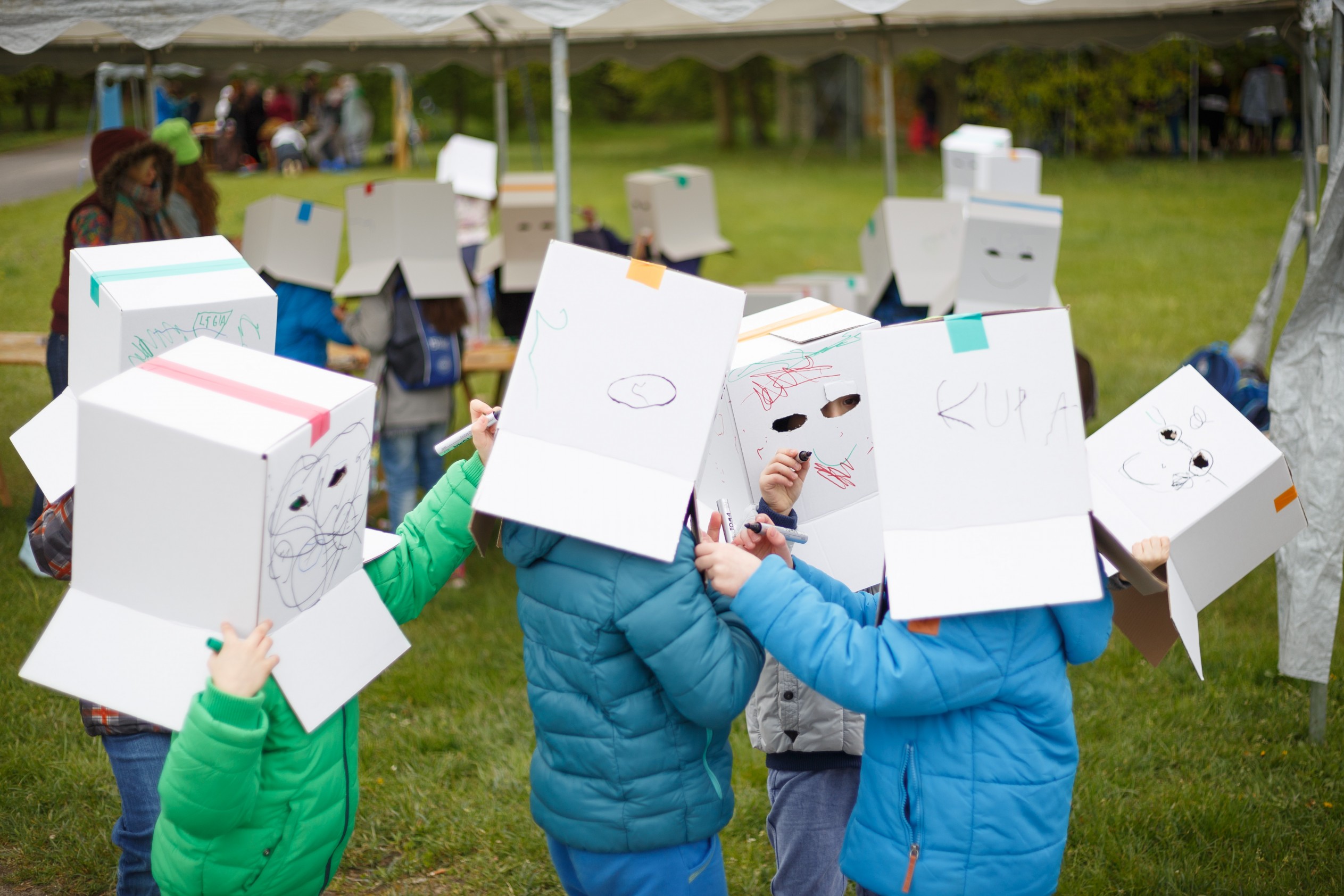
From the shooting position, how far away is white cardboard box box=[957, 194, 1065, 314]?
15.5 ft

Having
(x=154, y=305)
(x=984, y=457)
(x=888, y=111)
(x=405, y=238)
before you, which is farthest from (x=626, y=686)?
(x=888, y=111)

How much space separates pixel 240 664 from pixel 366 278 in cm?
346

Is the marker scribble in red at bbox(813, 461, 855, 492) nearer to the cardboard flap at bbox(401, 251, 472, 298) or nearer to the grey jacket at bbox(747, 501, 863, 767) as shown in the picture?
the grey jacket at bbox(747, 501, 863, 767)

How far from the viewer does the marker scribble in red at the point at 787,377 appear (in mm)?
2316

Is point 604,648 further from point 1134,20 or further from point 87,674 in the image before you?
point 1134,20

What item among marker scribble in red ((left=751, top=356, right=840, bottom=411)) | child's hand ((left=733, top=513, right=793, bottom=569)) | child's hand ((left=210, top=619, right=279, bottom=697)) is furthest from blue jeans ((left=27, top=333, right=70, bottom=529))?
child's hand ((left=733, top=513, right=793, bottom=569))

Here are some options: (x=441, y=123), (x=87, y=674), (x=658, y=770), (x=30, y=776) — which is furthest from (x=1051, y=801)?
(x=441, y=123)

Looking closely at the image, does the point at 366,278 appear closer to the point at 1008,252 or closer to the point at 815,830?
the point at 1008,252

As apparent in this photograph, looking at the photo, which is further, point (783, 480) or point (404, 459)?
point (404, 459)

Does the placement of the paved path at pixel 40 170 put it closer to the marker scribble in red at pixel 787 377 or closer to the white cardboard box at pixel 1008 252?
the white cardboard box at pixel 1008 252

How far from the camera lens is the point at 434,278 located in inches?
195

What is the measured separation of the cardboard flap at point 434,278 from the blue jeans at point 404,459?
60 centimetres

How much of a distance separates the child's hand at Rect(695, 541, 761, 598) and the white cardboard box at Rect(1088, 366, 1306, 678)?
0.81 m


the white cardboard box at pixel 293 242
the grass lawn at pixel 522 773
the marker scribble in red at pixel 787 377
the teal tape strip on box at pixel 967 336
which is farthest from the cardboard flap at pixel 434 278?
the teal tape strip on box at pixel 967 336
